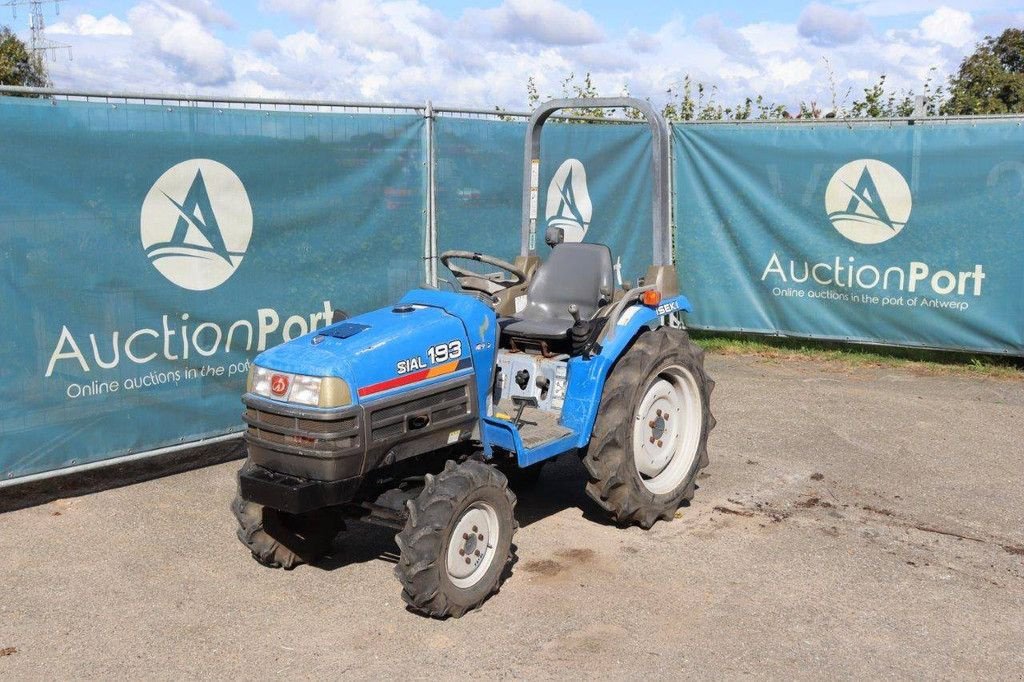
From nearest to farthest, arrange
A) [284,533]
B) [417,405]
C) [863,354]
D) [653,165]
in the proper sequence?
[417,405] → [284,533] → [653,165] → [863,354]

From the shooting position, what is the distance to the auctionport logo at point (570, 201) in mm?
9617

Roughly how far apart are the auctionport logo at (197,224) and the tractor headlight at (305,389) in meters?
2.21

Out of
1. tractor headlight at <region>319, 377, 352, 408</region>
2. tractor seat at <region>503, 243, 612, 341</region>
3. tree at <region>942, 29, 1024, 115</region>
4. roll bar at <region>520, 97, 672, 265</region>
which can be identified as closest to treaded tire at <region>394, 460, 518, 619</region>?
tractor headlight at <region>319, 377, 352, 408</region>

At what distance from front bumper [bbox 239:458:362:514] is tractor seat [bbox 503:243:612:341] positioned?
1.62 metres

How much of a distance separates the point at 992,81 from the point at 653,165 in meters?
13.7

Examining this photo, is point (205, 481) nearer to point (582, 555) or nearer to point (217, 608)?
point (217, 608)

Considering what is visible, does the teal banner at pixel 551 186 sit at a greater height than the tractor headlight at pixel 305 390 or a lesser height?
greater

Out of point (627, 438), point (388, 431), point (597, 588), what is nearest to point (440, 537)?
point (388, 431)

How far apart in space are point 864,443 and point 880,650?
3.28 m

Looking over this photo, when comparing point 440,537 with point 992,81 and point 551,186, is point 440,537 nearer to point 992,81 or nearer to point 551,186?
point 551,186

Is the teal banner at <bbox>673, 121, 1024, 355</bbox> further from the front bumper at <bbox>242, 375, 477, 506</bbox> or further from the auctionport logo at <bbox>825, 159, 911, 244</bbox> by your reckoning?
the front bumper at <bbox>242, 375, 477, 506</bbox>

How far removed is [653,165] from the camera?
6250mm

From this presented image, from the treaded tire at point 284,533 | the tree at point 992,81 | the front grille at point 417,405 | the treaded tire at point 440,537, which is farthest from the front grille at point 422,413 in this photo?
the tree at point 992,81

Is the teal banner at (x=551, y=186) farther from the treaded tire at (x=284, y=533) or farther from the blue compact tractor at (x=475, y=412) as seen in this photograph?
the treaded tire at (x=284, y=533)
